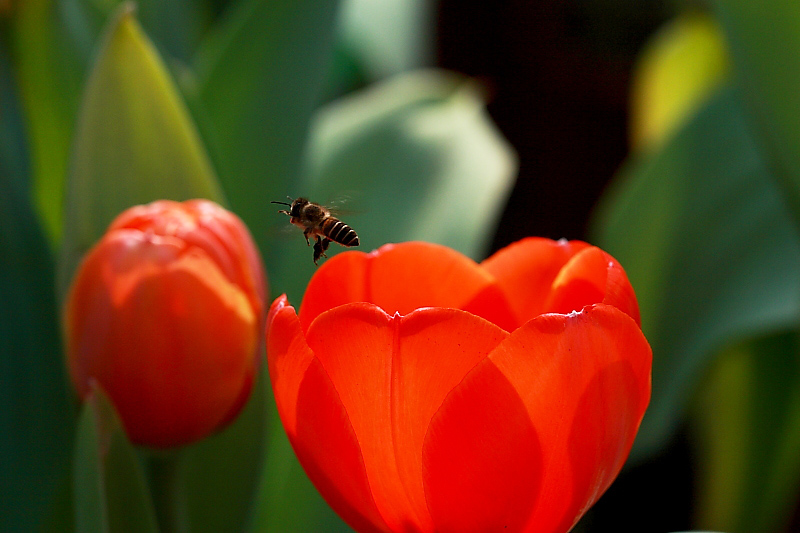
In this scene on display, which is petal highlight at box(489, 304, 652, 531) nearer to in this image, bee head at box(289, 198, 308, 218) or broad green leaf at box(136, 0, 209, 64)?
bee head at box(289, 198, 308, 218)

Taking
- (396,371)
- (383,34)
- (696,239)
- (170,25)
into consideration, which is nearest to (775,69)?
(696,239)

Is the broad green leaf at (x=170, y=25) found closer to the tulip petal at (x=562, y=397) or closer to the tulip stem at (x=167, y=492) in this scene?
the tulip stem at (x=167, y=492)

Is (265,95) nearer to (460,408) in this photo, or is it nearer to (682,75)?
(460,408)

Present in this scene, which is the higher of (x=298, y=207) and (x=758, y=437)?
(x=298, y=207)

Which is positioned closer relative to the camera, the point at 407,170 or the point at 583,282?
the point at 583,282

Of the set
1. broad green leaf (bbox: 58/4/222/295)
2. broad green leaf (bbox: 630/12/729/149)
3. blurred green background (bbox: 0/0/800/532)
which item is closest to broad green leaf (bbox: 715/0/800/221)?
blurred green background (bbox: 0/0/800/532)

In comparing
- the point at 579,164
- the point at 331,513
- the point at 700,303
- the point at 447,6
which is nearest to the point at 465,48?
the point at 447,6

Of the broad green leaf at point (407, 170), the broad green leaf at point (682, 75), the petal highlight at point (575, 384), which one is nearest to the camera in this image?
the petal highlight at point (575, 384)

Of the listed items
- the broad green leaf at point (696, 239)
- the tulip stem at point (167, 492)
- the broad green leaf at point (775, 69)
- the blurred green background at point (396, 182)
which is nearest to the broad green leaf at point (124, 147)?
the blurred green background at point (396, 182)
